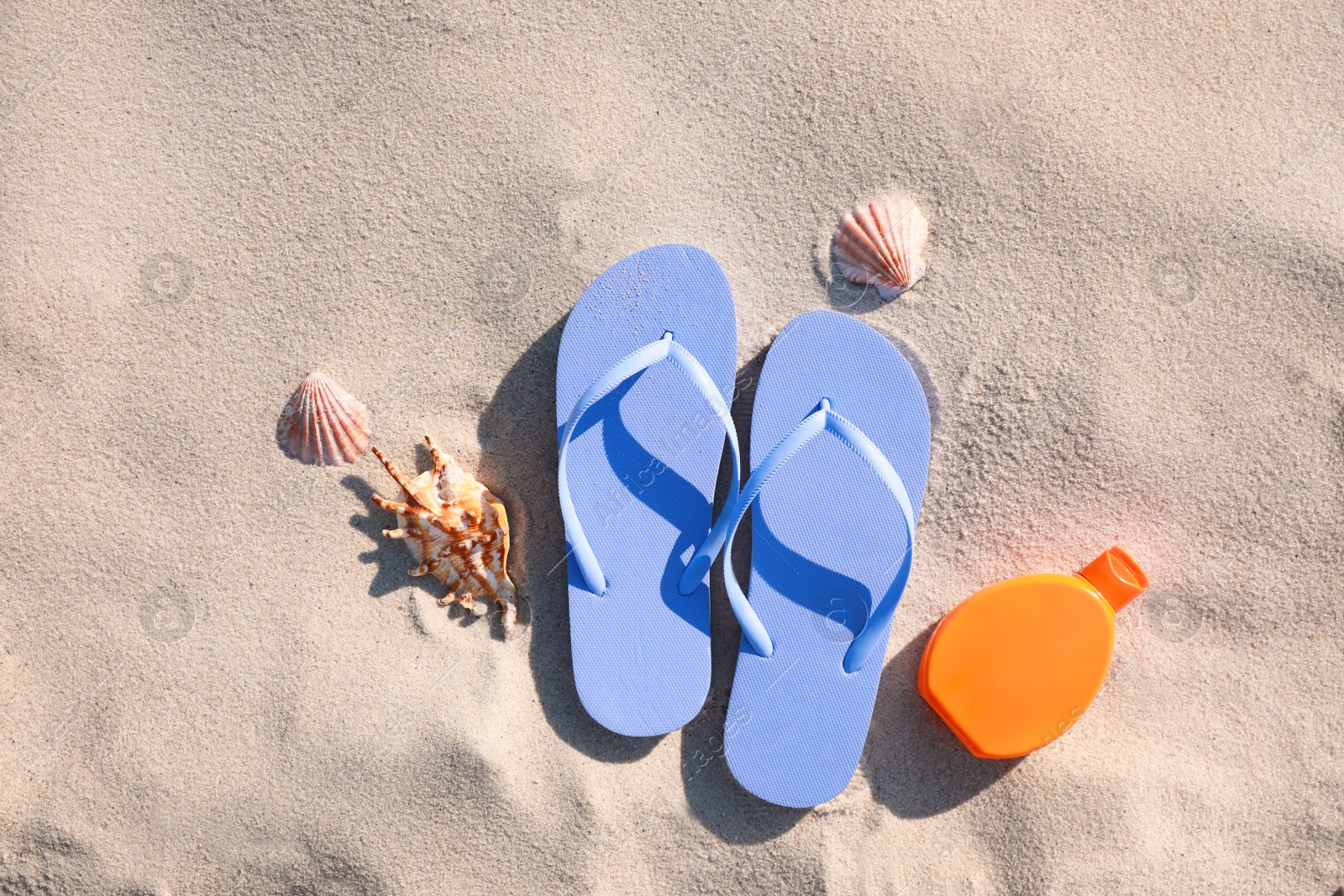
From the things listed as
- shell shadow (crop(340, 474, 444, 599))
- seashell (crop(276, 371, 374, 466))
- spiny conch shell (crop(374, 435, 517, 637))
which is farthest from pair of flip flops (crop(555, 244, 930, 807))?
seashell (crop(276, 371, 374, 466))

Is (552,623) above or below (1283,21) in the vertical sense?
below

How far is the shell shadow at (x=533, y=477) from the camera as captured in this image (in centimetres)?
290

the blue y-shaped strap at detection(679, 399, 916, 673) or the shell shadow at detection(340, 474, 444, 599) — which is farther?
the shell shadow at detection(340, 474, 444, 599)

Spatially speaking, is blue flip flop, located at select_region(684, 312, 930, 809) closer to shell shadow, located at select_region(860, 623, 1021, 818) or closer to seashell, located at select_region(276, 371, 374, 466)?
shell shadow, located at select_region(860, 623, 1021, 818)

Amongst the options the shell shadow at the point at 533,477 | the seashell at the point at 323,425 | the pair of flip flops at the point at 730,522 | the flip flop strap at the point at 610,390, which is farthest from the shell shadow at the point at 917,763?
the seashell at the point at 323,425

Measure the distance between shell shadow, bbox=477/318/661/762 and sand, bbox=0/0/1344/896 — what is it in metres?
0.02

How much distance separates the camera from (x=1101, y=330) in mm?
2787

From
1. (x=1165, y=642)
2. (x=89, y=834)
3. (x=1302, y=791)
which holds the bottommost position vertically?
(x=1302, y=791)

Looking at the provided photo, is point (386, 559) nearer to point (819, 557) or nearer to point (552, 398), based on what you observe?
point (552, 398)

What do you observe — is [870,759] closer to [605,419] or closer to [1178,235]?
[605,419]

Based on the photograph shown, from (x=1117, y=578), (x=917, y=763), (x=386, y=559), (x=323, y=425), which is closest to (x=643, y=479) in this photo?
(x=386, y=559)

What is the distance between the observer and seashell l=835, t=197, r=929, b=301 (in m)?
2.75

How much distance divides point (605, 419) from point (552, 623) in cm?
76

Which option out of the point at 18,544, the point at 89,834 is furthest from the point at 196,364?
the point at 89,834
